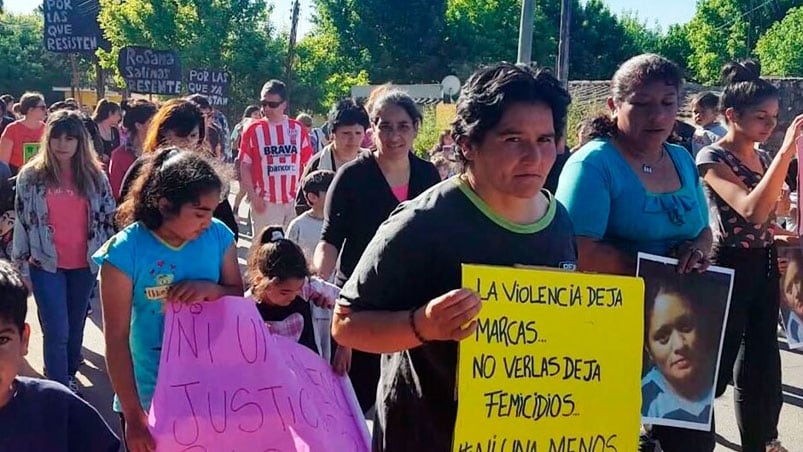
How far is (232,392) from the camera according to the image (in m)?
2.84

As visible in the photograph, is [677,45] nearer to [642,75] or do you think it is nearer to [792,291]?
[792,291]

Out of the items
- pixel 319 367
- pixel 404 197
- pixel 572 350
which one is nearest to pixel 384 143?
pixel 404 197

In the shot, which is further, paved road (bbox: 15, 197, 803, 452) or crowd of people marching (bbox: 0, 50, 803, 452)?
paved road (bbox: 15, 197, 803, 452)

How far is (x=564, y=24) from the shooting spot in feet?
52.0

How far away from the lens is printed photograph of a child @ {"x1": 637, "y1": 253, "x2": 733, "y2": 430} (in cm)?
306

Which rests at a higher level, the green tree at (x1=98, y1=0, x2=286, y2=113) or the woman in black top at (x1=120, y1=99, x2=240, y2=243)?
the green tree at (x1=98, y1=0, x2=286, y2=113)

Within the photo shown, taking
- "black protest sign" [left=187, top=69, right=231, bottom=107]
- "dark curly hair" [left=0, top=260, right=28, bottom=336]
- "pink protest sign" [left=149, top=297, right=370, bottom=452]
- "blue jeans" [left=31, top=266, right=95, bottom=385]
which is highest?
"black protest sign" [left=187, top=69, right=231, bottom=107]

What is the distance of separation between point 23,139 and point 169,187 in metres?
6.44

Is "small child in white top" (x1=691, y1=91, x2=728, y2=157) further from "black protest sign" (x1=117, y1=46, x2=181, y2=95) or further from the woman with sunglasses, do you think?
"black protest sign" (x1=117, y1=46, x2=181, y2=95)

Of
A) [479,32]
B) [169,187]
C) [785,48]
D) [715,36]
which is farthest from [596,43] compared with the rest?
[169,187]

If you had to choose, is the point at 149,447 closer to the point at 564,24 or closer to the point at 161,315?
the point at 161,315

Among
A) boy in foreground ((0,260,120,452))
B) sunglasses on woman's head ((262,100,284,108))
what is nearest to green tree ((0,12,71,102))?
sunglasses on woman's head ((262,100,284,108))

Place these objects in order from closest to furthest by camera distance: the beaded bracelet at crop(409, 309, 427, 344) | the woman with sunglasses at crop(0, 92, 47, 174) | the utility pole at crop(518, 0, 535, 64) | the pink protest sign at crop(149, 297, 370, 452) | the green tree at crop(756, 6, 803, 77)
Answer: the beaded bracelet at crop(409, 309, 427, 344), the pink protest sign at crop(149, 297, 370, 452), the woman with sunglasses at crop(0, 92, 47, 174), the utility pole at crop(518, 0, 535, 64), the green tree at crop(756, 6, 803, 77)

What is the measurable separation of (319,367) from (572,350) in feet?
4.41
